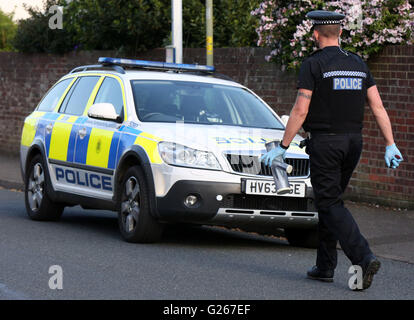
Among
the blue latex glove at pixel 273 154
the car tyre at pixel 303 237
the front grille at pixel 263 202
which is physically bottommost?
the car tyre at pixel 303 237

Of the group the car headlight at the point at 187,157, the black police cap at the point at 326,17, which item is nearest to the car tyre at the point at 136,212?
the car headlight at the point at 187,157

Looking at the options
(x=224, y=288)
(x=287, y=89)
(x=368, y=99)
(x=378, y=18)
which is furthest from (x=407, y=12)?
(x=224, y=288)

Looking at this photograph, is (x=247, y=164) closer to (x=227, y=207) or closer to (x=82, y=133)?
(x=227, y=207)

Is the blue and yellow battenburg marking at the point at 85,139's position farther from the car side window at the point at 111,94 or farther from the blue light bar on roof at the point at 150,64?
the blue light bar on roof at the point at 150,64

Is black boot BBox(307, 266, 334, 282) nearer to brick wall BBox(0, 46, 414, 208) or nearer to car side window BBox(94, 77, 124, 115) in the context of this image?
car side window BBox(94, 77, 124, 115)

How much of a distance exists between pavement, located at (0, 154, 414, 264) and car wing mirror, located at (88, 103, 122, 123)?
2770 millimetres

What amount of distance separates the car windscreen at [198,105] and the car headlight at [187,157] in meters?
0.81

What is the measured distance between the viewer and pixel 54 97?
11820mm

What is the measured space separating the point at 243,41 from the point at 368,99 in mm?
10928

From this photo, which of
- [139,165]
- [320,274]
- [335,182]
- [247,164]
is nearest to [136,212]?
[139,165]

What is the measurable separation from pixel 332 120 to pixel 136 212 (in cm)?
278

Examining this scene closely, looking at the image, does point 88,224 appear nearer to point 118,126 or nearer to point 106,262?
point 118,126

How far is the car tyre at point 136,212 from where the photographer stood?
355 inches

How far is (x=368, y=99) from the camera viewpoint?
7152 mm
